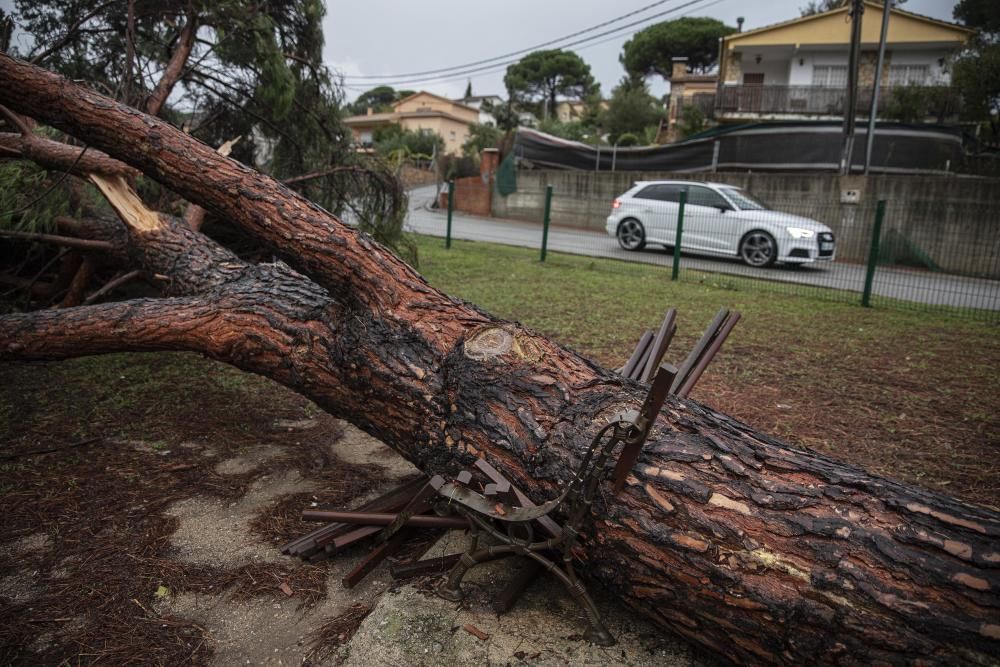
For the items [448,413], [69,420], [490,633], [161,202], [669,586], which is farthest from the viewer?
[161,202]

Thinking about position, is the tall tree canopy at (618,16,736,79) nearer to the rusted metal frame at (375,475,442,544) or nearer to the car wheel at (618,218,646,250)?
the car wheel at (618,218,646,250)

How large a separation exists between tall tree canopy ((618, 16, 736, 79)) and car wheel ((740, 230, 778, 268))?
41.4 m

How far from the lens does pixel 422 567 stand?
7.00 ft

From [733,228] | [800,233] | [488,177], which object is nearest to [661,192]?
[733,228]

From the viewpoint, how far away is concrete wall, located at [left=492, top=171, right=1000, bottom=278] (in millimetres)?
8602

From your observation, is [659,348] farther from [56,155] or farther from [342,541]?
[56,155]

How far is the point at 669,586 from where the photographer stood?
1.72 metres

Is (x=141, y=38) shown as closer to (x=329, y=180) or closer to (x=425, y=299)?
(x=329, y=180)

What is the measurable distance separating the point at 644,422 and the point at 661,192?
40.2 ft

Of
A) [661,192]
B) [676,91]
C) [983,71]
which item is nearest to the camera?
[661,192]

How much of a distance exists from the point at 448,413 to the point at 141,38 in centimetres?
622

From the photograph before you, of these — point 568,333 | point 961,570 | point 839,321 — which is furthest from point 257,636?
point 839,321

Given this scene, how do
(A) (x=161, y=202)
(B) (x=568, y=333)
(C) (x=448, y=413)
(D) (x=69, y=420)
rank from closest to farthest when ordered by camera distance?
(C) (x=448, y=413) → (D) (x=69, y=420) → (A) (x=161, y=202) → (B) (x=568, y=333)

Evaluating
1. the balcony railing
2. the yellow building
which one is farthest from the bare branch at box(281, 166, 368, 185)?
the yellow building
